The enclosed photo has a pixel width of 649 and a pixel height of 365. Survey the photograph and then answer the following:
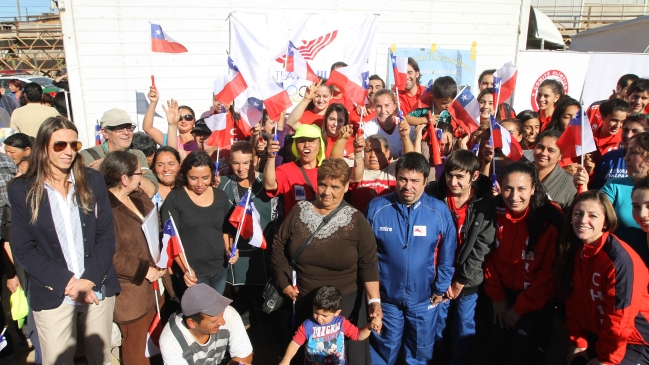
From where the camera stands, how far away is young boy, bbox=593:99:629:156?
452 cm

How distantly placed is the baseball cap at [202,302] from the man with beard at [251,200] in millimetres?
1081

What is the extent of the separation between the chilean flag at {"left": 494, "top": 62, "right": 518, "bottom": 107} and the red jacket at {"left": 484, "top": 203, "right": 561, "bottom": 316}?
2299mm

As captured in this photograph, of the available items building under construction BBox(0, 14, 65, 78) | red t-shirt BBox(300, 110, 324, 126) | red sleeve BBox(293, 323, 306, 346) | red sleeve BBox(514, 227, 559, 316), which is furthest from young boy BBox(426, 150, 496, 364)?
building under construction BBox(0, 14, 65, 78)

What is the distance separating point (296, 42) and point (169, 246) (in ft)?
17.7

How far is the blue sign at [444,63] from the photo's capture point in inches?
328

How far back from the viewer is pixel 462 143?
16.2 ft

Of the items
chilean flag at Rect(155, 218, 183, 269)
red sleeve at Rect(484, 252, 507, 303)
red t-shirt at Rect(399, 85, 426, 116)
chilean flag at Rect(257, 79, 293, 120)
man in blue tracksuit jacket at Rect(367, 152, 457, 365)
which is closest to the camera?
chilean flag at Rect(155, 218, 183, 269)

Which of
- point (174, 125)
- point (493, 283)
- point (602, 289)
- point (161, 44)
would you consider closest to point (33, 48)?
point (161, 44)

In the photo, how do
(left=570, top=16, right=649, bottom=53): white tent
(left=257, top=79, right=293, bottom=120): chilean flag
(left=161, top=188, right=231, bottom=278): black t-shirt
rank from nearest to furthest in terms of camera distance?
(left=161, top=188, right=231, bottom=278): black t-shirt
(left=257, top=79, right=293, bottom=120): chilean flag
(left=570, top=16, right=649, bottom=53): white tent

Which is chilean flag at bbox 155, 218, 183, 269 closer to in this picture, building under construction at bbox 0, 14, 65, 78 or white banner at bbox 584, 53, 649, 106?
white banner at bbox 584, 53, 649, 106

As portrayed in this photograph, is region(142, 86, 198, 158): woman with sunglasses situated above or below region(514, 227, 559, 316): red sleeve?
above

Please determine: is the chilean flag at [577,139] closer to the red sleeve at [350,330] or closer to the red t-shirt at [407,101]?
the red sleeve at [350,330]

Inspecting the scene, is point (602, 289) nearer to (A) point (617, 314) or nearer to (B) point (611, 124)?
(A) point (617, 314)

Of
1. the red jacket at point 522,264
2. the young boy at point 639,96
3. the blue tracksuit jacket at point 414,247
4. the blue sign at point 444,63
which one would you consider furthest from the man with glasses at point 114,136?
the young boy at point 639,96
